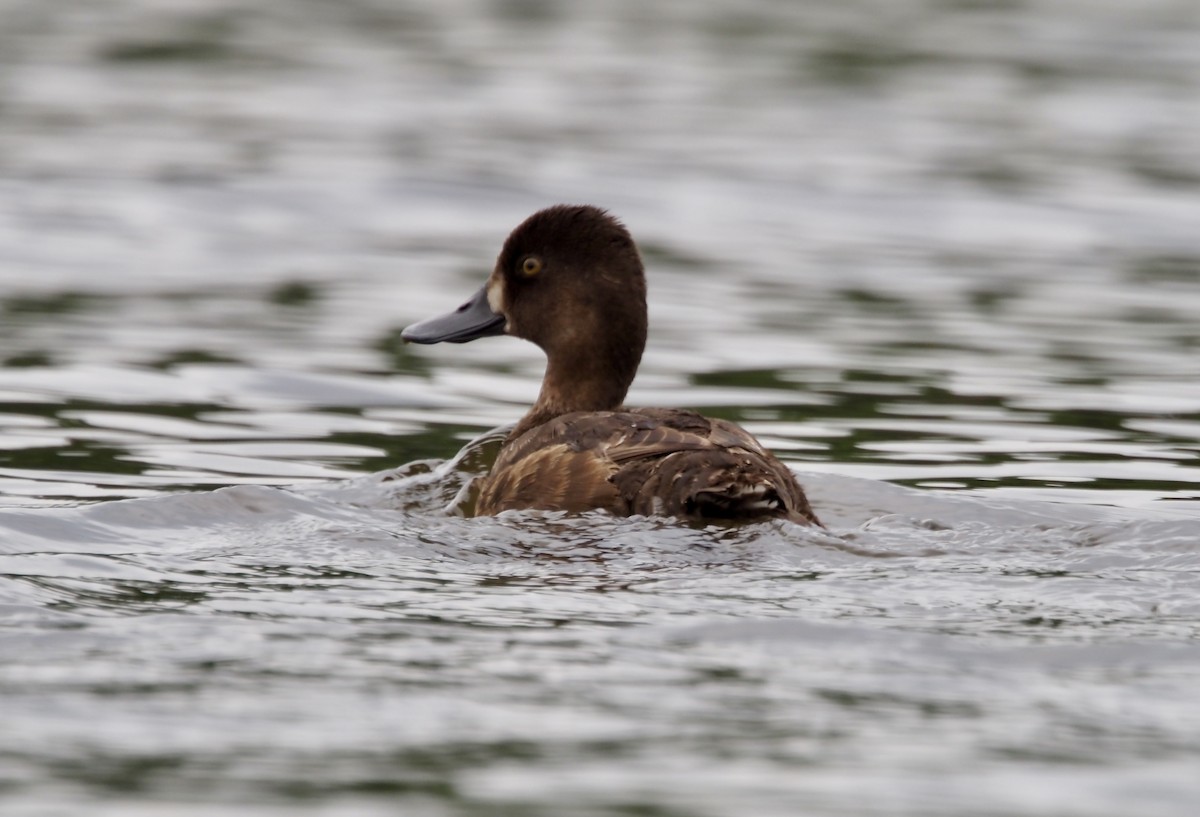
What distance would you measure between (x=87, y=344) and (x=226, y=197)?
4.66 meters

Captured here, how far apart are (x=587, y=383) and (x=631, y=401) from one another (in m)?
2.27

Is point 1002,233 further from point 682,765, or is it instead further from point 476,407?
point 682,765

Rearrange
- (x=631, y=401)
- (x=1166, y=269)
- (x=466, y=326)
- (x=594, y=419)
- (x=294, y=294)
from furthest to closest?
(x=1166, y=269) < (x=294, y=294) < (x=631, y=401) < (x=466, y=326) < (x=594, y=419)

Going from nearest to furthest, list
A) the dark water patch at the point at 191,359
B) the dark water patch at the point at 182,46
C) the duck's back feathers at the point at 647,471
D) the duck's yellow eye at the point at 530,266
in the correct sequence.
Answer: the duck's back feathers at the point at 647,471 < the duck's yellow eye at the point at 530,266 < the dark water patch at the point at 191,359 < the dark water patch at the point at 182,46

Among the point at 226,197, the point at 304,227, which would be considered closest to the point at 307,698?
the point at 304,227

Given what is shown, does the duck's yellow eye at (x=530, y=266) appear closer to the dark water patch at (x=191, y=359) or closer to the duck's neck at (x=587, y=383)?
the duck's neck at (x=587, y=383)

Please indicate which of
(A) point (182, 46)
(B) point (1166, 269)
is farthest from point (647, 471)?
(A) point (182, 46)

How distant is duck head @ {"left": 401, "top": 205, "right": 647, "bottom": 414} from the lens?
843cm

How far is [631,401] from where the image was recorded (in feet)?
35.4

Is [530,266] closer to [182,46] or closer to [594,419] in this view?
[594,419]

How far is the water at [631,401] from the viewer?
190 inches

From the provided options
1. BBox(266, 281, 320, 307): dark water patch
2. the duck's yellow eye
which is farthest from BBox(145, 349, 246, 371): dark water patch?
the duck's yellow eye

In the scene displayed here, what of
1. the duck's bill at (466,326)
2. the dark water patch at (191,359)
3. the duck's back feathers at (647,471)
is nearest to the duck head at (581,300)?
the duck's bill at (466,326)

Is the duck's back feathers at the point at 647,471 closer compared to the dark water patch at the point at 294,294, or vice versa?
the duck's back feathers at the point at 647,471
